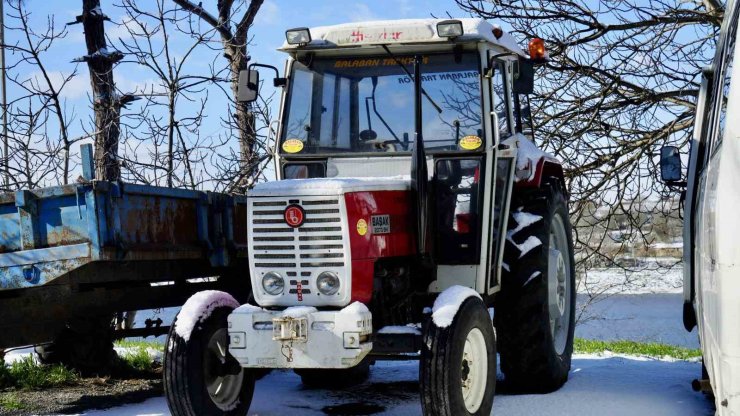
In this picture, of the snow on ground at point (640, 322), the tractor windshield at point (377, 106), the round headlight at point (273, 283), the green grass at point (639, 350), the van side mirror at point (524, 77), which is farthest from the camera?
the snow on ground at point (640, 322)

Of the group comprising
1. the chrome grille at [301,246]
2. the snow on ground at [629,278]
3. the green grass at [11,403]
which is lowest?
the green grass at [11,403]

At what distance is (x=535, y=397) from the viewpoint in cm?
670

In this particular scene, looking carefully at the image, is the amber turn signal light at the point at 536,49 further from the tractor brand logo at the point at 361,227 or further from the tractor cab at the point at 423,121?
the tractor brand logo at the point at 361,227

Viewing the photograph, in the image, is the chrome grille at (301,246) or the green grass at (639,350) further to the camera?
the green grass at (639,350)

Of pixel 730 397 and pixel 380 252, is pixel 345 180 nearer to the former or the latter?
pixel 380 252

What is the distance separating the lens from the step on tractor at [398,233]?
5375 millimetres

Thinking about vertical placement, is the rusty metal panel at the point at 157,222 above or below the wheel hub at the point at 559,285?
above

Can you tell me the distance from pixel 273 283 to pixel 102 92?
7.00m

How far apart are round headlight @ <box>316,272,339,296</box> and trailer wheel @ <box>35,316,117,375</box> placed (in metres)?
2.32

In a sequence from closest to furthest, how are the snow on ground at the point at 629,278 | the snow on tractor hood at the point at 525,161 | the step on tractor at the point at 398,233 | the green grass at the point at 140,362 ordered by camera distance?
1. the step on tractor at the point at 398,233
2. the snow on tractor hood at the point at 525,161
3. the green grass at the point at 140,362
4. the snow on ground at the point at 629,278

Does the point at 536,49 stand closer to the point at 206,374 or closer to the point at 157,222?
the point at 157,222

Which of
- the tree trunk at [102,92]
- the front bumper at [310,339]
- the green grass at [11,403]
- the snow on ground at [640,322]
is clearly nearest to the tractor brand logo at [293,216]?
the front bumper at [310,339]

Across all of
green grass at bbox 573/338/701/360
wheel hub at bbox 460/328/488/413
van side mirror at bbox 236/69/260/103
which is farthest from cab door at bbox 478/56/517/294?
green grass at bbox 573/338/701/360

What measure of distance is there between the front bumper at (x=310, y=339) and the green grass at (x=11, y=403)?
2.34m
